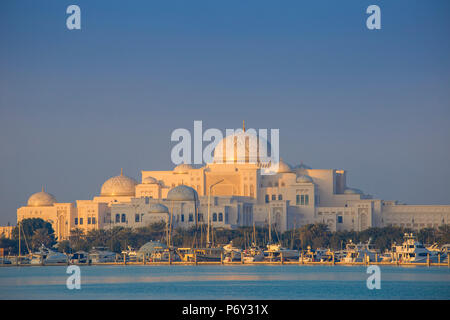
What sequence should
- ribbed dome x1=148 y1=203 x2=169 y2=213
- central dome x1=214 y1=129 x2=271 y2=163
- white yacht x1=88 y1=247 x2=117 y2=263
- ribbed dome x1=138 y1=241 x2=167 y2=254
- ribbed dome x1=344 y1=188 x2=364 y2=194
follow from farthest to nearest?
ribbed dome x1=344 y1=188 x2=364 y2=194 < central dome x1=214 y1=129 x2=271 y2=163 < ribbed dome x1=148 y1=203 x2=169 y2=213 < ribbed dome x1=138 y1=241 x2=167 y2=254 < white yacht x1=88 y1=247 x2=117 y2=263

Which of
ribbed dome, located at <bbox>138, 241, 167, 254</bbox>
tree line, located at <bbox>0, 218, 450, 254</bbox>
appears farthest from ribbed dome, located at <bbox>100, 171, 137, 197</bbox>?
ribbed dome, located at <bbox>138, 241, 167, 254</bbox>

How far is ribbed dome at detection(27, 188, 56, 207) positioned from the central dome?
20.0 metres

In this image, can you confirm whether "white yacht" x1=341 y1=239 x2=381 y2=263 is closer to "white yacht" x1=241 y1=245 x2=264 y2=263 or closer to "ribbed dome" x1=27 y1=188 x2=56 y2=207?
"white yacht" x1=241 y1=245 x2=264 y2=263

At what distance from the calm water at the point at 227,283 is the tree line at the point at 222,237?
13807mm

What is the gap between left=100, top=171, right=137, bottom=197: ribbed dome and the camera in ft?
427

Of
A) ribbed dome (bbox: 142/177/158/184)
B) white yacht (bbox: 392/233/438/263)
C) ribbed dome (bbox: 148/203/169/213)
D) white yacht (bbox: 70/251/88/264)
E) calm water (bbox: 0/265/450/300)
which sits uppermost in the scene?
ribbed dome (bbox: 142/177/158/184)

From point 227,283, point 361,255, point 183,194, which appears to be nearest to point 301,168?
point 183,194

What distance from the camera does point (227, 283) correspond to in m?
77.3

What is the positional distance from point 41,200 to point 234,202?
23832 millimetres

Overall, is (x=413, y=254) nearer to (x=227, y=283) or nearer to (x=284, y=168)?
(x=227, y=283)

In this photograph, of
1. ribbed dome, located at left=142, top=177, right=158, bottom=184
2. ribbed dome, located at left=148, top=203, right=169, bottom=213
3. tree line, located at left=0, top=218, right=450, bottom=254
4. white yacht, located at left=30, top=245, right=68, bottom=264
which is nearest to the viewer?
white yacht, located at left=30, top=245, right=68, bottom=264

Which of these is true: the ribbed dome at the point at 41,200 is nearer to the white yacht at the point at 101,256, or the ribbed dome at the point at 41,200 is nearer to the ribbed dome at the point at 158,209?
the ribbed dome at the point at 158,209

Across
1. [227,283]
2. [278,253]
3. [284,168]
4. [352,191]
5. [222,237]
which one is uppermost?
[284,168]

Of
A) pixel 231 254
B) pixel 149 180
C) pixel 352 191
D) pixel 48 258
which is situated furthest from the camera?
pixel 149 180
